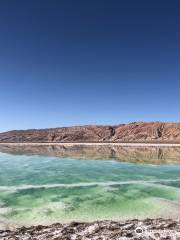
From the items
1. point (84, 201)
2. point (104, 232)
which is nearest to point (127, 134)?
point (84, 201)

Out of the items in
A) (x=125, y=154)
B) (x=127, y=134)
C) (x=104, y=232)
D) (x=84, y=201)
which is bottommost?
(x=84, y=201)

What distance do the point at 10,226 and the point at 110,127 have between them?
154105mm

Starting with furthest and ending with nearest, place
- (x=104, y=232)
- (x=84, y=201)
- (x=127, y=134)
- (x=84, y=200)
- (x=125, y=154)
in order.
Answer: (x=127, y=134), (x=125, y=154), (x=84, y=200), (x=84, y=201), (x=104, y=232)

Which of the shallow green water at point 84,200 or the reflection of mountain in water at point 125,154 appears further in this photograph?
the reflection of mountain in water at point 125,154

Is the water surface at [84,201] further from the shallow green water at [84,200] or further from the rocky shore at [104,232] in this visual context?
the rocky shore at [104,232]

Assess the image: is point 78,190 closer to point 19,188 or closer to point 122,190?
point 122,190

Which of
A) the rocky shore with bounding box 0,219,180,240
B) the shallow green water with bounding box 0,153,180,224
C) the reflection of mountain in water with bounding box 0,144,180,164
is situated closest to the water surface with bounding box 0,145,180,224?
the shallow green water with bounding box 0,153,180,224

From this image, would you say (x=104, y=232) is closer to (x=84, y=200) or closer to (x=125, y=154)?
(x=84, y=200)

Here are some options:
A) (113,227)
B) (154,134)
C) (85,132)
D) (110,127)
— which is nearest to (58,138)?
(85,132)

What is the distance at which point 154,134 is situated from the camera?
131m

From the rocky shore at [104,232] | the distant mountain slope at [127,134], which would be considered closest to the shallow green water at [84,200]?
the rocky shore at [104,232]

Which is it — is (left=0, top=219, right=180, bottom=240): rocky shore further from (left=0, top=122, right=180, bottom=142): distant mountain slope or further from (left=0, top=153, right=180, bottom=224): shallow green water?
(left=0, top=122, right=180, bottom=142): distant mountain slope

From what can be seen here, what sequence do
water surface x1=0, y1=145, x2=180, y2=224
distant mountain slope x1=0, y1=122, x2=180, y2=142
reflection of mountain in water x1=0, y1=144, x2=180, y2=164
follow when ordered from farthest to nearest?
distant mountain slope x1=0, y1=122, x2=180, y2=142, reflection of mountain in water x1=0, y1=144, x2=180, y2=164, water surface x1=0, y1=145, x2=180, y2=224

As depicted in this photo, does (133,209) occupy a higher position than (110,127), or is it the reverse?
(110,127)
